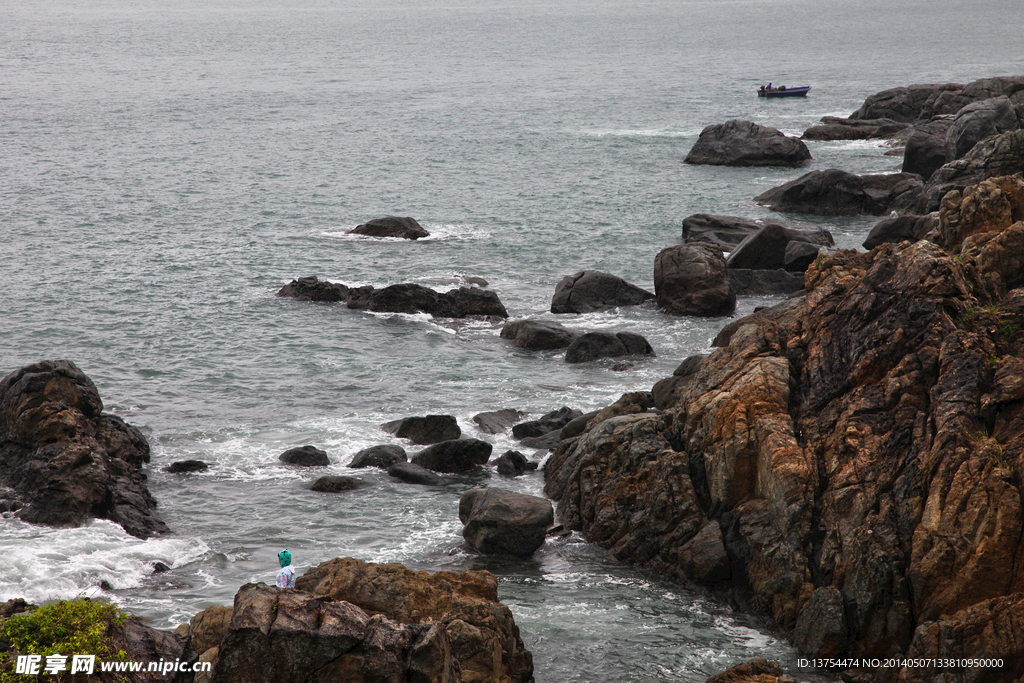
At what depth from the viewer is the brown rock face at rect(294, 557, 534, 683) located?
18156mm

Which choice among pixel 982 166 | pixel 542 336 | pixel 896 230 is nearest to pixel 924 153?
pixel 896 230

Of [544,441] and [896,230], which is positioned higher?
[896,230]

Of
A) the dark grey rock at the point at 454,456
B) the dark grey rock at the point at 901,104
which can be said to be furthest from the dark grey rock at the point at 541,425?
the dark grey rock at the point at 901,104

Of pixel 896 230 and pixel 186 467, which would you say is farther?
pixel 896 230

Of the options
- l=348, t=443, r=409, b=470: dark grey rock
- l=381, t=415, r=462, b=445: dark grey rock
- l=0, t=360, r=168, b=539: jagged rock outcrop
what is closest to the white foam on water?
l=0, t=360, r=168, b=539: jagged rock outcrop

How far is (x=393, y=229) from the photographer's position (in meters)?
65.4

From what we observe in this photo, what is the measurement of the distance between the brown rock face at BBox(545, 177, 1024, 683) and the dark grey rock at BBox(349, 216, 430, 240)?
38272 mm

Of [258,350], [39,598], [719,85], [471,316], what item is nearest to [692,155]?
[471,316]

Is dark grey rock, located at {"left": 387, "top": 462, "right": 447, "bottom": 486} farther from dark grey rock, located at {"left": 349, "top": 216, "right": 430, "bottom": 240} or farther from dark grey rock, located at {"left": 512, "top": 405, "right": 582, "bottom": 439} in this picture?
dark grey rock, located at {"left": 349, "top": 216, "right": 430, "bottom": 240}

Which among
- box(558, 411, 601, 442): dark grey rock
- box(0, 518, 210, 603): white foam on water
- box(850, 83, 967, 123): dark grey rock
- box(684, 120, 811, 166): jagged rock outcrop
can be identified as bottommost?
box(0, 518, 210, 603): white foam on water

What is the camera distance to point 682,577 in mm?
24281

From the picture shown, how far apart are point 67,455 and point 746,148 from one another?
7004 cm

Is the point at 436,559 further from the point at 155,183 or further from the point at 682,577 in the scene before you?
the point at 155,183

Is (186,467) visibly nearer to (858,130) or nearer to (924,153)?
(924,153)
